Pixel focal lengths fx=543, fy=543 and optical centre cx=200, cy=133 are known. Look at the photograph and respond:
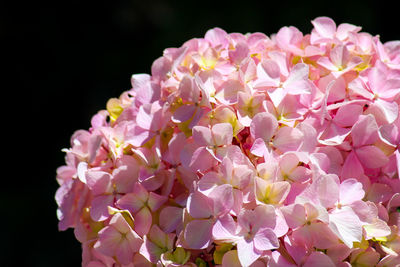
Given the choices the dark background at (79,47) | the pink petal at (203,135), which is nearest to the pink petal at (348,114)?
the pink petal at (203,135)

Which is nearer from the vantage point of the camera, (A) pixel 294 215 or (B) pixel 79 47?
(A) pixel 294 215

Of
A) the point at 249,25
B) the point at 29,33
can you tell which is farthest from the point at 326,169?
the point at 29,33

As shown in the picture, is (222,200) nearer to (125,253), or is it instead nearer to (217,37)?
(125,253)

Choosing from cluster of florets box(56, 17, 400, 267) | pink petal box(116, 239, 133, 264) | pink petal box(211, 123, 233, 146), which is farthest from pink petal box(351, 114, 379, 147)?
pink petal box(116, 239, 133, 264)

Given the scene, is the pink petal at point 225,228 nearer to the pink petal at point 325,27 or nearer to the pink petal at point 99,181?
the pink petal at point 99,181

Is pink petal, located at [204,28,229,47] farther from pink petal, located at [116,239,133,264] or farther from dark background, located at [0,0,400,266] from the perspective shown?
dark background, located at [0,0,400,266]

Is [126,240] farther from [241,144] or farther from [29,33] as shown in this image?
[29,33]

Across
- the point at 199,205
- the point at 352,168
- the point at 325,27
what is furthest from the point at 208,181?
the point at 325,27
